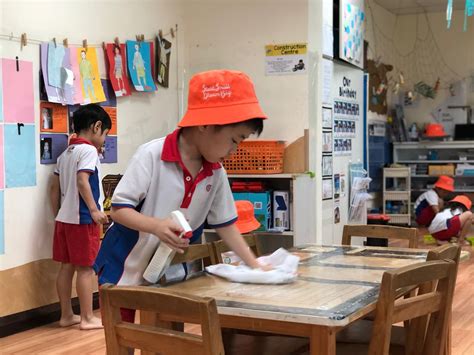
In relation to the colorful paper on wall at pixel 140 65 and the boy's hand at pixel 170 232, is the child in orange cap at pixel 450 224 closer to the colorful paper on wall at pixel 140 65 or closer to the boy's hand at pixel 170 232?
the colorful paper on wall at pixel 140 65

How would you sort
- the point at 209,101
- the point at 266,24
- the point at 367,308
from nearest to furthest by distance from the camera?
the point at 367,308 → the point at 209,101 → the point at 266,24

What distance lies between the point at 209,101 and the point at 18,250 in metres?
2.52

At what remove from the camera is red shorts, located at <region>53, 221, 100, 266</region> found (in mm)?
4012

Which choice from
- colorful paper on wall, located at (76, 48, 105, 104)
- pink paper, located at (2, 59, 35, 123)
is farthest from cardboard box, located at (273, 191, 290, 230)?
pink paper, located at (2, 59, 35, 123)

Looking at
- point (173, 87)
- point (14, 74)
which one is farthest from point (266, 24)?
point (14, 74)

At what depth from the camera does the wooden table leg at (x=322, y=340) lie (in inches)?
58.7

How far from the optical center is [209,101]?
1804 mm

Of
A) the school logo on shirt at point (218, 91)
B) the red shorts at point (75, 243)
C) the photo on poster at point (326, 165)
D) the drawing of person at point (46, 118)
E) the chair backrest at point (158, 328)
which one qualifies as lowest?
the red shorts at point (75, 243)

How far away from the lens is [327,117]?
527 centimetres

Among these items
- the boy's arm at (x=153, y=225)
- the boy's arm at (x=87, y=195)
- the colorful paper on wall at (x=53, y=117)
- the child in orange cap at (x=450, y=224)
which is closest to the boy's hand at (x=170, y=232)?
the boy's arm at (x=153, y=225)

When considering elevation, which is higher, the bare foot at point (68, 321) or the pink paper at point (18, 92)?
the pink paper at point (18, 92)

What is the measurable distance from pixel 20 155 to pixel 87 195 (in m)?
0.44

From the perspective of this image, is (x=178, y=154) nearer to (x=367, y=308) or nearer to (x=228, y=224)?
(x=228, y=224)

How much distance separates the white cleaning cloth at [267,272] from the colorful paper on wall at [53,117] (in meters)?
2.39
